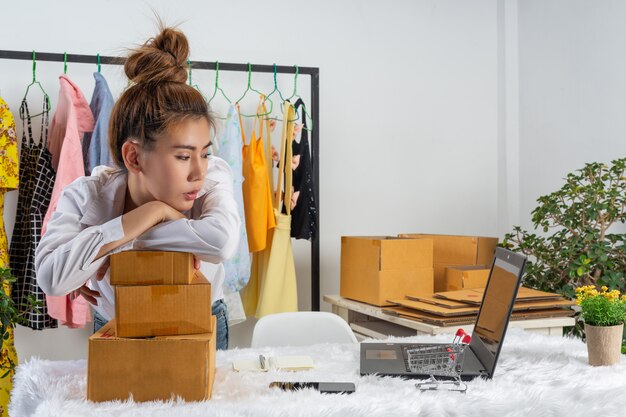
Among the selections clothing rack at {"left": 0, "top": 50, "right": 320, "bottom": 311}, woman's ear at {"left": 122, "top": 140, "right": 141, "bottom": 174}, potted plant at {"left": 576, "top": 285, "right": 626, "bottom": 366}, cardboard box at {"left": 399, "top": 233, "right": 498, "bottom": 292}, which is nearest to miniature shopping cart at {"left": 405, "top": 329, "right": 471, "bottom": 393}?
potted plant at {"left": 576, "top": 285, "right": 626, "bottom": 366}

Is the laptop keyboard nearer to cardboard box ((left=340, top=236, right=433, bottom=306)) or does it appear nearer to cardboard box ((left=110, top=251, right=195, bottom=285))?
cardboard box ((left=110, top=251, right=195, bottom=285))

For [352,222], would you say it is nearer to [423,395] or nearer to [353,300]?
[353,300]

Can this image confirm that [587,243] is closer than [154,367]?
No

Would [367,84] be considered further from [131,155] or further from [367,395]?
[367,395]

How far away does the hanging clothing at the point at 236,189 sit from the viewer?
2967mm

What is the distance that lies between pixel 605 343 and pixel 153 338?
109 centimetres

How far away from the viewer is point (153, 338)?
1398 mm

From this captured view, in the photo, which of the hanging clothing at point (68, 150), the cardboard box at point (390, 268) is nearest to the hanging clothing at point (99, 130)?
the hanging clothing at point (68, 150)

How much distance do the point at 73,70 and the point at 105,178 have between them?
1876mm

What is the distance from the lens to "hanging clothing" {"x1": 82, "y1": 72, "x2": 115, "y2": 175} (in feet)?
9.58

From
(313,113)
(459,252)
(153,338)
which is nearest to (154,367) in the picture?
(153,338)

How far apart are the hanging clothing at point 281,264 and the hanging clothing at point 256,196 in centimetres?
6

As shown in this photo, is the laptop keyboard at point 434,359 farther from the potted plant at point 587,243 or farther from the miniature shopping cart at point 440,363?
the potted plant at point 587,243

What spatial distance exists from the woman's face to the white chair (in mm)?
990
